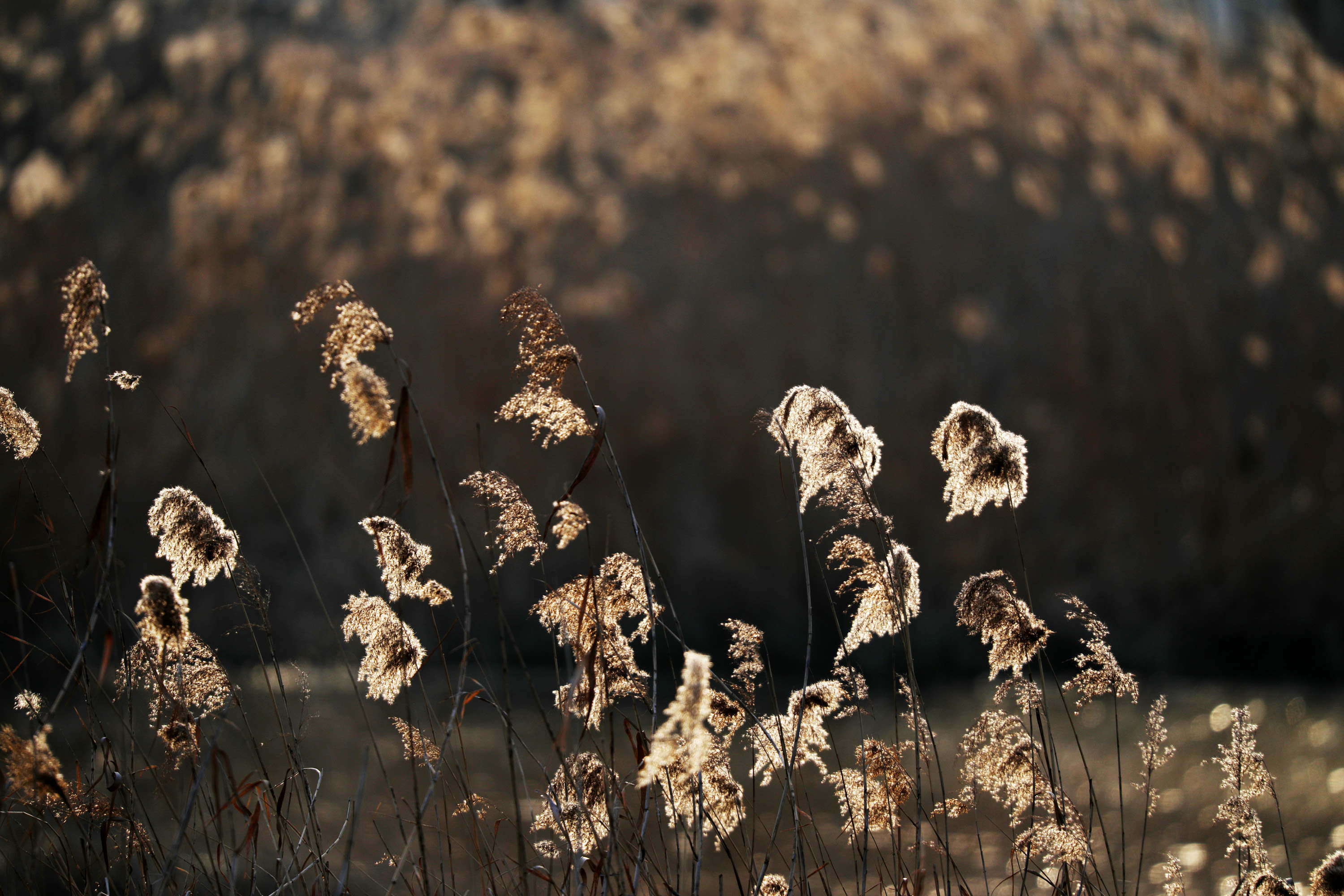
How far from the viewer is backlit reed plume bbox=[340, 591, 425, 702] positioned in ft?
4.12

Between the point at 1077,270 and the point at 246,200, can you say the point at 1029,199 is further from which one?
the point at 246,200

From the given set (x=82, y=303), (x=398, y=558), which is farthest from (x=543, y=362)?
(x=82, y=303)

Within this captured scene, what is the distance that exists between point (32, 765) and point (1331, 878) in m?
1.52

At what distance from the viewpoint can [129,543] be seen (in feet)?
15.1

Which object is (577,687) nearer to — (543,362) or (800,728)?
(800,728)

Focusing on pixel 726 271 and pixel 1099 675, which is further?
pixel 726 271

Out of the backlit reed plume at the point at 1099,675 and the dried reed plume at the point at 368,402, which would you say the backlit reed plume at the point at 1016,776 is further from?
the dried reed plume at the point at 368,402

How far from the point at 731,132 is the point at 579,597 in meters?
4.99

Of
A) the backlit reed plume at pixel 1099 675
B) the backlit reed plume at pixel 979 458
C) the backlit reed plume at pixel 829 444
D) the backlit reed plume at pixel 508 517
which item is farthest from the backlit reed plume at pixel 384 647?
the backlit reed plume at pixel 1099 675

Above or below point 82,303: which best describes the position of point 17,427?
below

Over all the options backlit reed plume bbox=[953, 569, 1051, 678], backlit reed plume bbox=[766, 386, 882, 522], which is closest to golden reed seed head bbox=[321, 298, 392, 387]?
backlit reed plume bbox=[766, 386, 882, 522]

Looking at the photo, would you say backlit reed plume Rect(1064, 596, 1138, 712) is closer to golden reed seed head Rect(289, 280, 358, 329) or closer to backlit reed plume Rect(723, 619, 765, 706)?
backlit reed plume Rect(723, 619, 765, 706)

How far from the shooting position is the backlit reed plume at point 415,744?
1.25m

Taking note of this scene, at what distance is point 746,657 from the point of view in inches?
51.8
